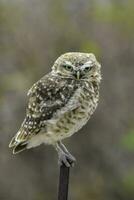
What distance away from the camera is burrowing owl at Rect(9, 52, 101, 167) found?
505cm

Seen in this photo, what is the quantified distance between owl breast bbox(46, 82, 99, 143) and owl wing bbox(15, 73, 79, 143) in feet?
0.10

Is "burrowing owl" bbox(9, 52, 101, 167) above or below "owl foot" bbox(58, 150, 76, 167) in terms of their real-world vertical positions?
above

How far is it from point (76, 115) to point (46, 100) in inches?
7.2

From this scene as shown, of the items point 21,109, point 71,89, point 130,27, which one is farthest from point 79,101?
point 130,27

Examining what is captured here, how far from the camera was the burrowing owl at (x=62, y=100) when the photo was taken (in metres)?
5.05

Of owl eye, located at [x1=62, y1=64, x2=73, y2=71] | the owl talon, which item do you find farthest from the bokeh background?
→ the owl talon

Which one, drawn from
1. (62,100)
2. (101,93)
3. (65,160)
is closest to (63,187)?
(65,160)

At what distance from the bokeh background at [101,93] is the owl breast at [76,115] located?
4825mm

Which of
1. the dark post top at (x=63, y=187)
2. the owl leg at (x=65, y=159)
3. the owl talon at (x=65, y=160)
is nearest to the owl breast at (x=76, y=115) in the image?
the owl leg at (x=65, y=159)

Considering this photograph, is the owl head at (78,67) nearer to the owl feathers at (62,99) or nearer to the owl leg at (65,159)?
the owl feathers at (62,99)

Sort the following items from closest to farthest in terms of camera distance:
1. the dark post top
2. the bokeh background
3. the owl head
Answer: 1. the dark post top
2. the owl head
3. the bokeh background

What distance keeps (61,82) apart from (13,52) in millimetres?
5664

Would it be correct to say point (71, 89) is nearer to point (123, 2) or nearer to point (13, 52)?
point (13, 52)

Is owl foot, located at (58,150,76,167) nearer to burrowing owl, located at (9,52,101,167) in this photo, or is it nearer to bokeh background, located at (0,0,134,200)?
burrowing owl, located at (9,52,101,167)
